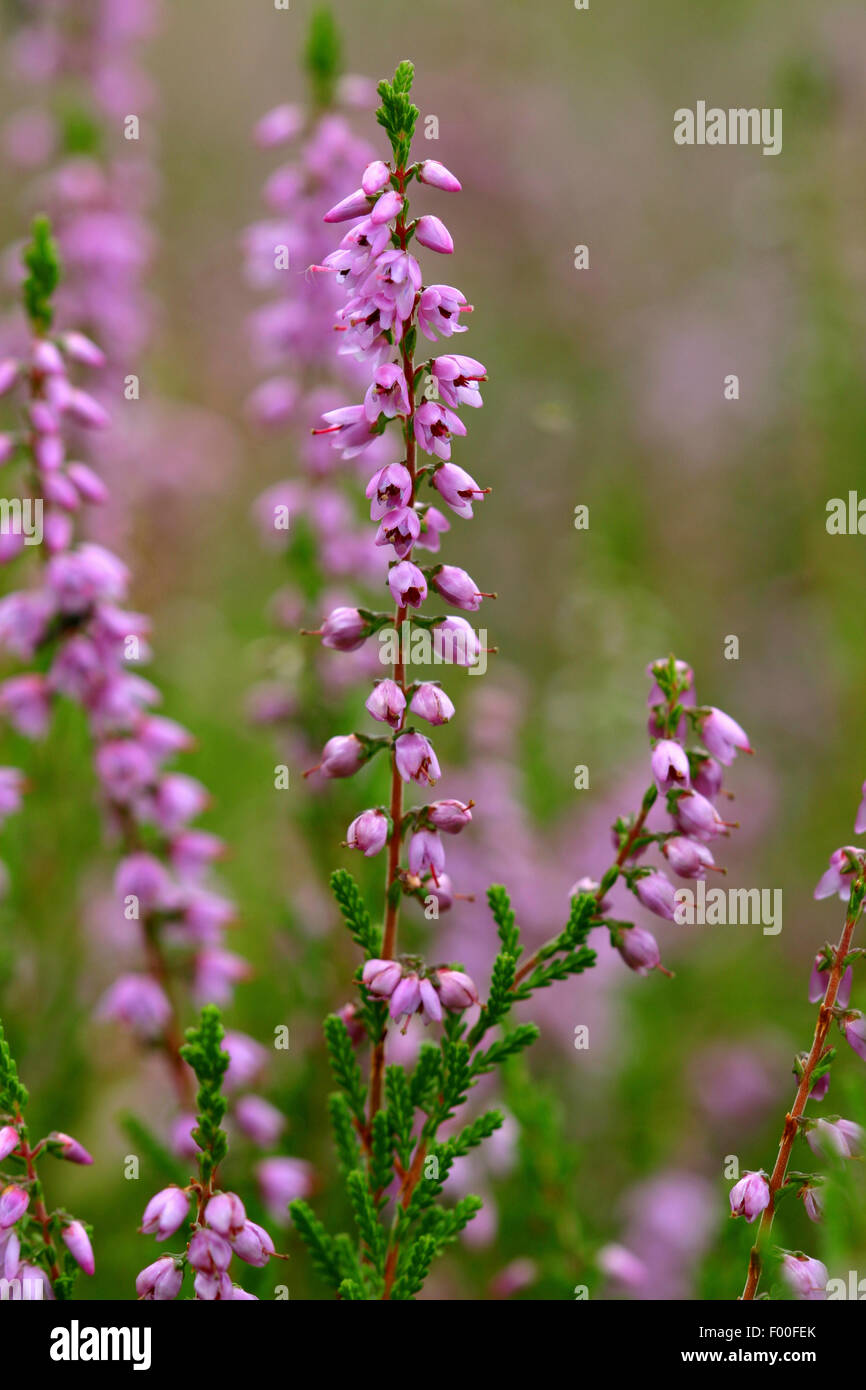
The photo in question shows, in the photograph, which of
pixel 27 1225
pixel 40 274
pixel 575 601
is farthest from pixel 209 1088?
pixel 575 601

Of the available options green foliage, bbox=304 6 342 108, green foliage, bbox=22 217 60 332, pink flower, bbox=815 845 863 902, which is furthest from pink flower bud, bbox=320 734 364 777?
green foliage, bbox=304 6 342 108

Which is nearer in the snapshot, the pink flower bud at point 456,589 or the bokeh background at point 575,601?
the pink flower bud at point 456,589

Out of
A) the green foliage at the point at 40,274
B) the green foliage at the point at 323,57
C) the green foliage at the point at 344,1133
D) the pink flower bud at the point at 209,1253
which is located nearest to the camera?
the pink flower bud at the point at 209,1253

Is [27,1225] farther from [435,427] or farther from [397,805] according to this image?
[435,427]

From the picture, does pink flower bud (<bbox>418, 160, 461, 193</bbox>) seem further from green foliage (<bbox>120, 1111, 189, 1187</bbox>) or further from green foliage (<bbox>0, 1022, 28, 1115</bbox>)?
green foliage (<bbox>120, 1111, 189, 1187</bbox>)

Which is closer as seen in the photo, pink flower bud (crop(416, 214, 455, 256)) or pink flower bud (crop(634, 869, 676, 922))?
pink flower bud (crop(416, 214, 455, 256))

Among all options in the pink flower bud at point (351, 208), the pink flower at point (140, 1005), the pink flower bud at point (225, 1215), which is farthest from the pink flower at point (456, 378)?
the pink flower at point (140, 1005)

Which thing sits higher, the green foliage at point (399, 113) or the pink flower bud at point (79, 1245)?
the green foliage at point (399, 113)

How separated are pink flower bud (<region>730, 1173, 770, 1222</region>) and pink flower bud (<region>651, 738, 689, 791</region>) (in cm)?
63

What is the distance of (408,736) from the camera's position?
6.72 ft

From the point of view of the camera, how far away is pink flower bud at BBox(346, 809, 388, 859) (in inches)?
79.7

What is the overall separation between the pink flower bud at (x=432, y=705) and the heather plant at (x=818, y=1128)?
66 centimetres

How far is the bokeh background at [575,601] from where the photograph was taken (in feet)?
13.6

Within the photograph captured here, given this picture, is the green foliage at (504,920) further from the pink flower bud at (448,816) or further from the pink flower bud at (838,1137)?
the pink flower bud at (838,1137)
